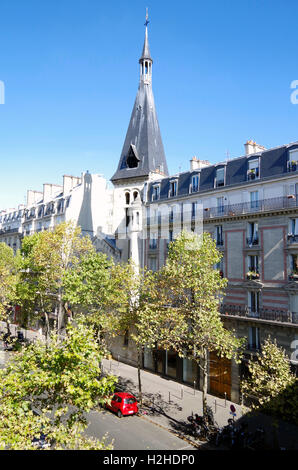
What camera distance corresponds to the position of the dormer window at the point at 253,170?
29.5 metres

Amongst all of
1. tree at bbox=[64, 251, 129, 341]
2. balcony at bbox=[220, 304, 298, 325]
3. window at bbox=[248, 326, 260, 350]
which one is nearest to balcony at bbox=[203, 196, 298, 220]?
balcony at bbox=[220, 304, 298, 325]

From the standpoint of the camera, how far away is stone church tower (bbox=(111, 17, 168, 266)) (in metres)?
38.3

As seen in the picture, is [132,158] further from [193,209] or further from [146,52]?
[146,52]

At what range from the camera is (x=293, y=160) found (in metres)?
26.8

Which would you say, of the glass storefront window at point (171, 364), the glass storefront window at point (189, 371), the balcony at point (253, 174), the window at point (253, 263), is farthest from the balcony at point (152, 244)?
the balcony at point (253, 174)

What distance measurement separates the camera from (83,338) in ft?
44.5

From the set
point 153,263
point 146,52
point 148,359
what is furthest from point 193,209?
point 146,52

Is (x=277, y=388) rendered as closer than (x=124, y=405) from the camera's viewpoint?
Yes

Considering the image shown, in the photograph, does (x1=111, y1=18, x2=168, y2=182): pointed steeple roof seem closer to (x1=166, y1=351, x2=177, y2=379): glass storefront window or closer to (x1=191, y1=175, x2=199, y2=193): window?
(x1=191, y1=175, x2=199, y2=193): window

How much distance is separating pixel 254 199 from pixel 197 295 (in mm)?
10855

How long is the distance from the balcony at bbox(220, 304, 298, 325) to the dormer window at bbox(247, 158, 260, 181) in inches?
431

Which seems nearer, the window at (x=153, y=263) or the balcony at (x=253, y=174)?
the balcony at (x=253, y=174)

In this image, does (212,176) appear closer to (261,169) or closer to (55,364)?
(261,169)

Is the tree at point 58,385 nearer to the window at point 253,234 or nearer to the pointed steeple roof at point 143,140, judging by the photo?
the window at point 253,234
